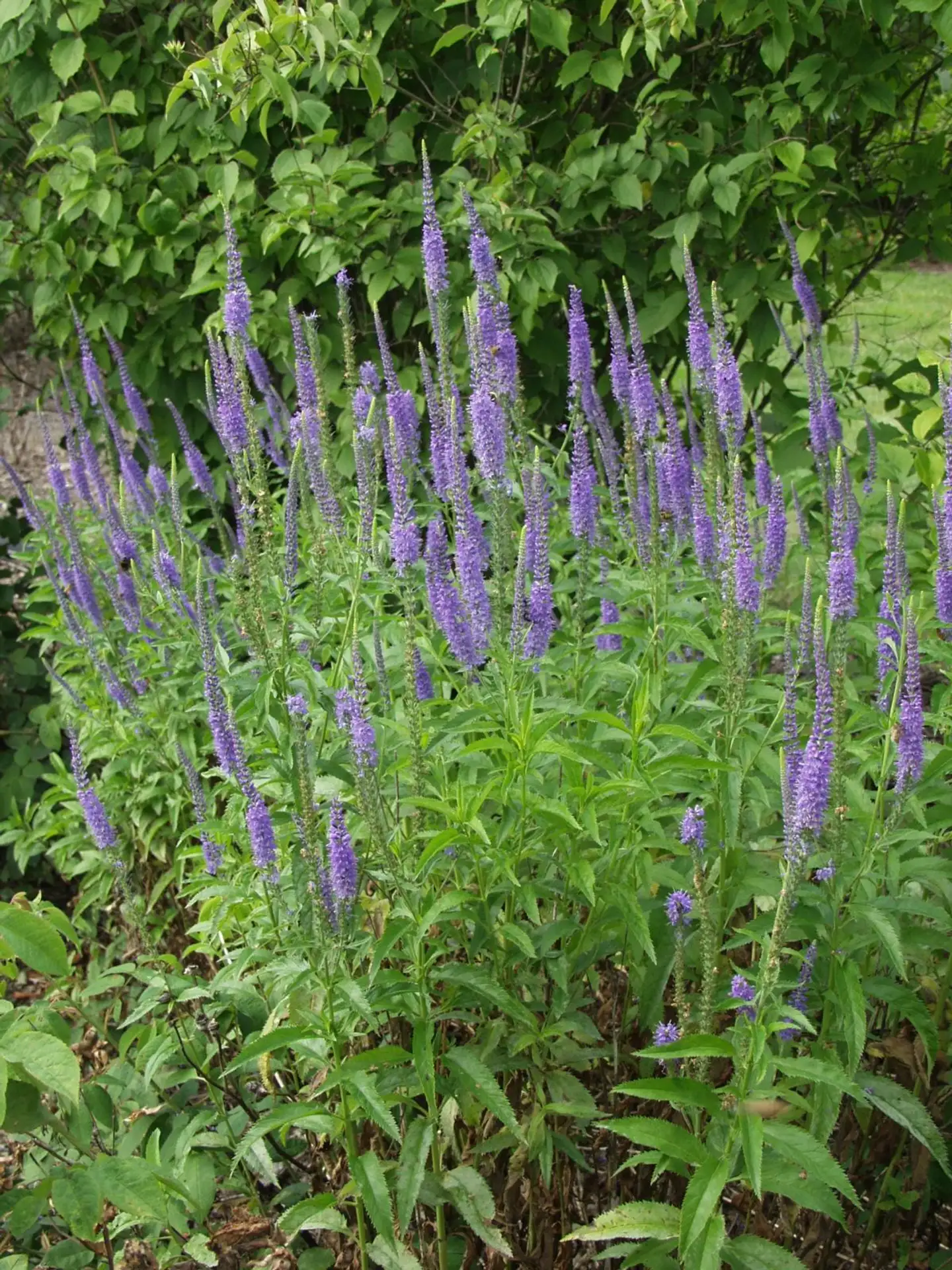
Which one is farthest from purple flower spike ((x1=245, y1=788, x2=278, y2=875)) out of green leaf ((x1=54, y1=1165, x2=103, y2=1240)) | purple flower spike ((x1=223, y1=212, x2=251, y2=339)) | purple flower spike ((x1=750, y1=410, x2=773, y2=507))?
purple flower spike ((x1=750, y1=410, x2=773, y2=507))

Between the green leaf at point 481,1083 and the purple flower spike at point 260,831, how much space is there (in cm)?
54

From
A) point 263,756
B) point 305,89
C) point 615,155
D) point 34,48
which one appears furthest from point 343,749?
point 34,48

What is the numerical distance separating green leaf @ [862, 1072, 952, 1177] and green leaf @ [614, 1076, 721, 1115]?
0.51 metres

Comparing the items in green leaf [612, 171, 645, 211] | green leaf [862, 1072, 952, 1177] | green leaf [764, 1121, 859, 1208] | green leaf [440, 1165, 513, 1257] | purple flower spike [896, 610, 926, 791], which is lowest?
green leaf [440, 1165, 513, 1257]

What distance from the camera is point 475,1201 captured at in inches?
104

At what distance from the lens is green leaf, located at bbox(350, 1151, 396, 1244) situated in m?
2.43

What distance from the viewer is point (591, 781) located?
2.60 metres

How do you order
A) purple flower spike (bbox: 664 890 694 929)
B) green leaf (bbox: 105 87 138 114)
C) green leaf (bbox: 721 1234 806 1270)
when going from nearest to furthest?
green leaf (bbox: 721 1234 806 1270) < purple flower spike (bbox: 664 890 694 929) < green leaf (bbox: 105 87 138 114)

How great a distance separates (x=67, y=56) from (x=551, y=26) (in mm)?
2267

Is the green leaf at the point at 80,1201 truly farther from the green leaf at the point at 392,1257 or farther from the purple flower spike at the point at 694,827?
the purple flower spike at the point at 694,827

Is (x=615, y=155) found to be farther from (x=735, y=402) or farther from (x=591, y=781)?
(x=591, y=781)

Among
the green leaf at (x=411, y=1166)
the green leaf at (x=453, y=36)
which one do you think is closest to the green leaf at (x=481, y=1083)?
the green leaf at (x=411, y=1166)

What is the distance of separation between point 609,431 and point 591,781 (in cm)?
174

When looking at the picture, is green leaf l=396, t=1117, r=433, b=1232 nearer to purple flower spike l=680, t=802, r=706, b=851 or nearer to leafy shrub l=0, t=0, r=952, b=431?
purple flower spike l=680, t=802, r=706, b=851
